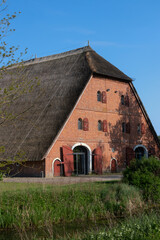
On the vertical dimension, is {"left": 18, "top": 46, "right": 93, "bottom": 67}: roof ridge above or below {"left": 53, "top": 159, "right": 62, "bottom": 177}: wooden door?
above

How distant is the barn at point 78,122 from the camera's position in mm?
30156

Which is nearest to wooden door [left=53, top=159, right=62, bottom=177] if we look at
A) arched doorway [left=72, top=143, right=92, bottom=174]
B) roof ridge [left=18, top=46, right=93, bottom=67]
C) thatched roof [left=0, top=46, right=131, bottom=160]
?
thatched roof [left=0, top=46, right=131, bottom=160]

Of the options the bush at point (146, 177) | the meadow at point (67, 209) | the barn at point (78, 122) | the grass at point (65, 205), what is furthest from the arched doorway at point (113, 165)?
the grass at point (65, 205)

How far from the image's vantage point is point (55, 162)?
29.9 meters

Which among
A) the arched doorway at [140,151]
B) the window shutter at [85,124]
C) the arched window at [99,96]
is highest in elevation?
the arched window at [99,96]

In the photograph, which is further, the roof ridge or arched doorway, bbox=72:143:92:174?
the roof ridge

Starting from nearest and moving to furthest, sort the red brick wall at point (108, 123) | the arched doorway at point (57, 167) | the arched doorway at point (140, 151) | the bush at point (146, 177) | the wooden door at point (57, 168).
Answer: the bush at point (146, 177) → the arched doorway at point (57, 167) → the wooden door at point (57, 168) → the red brick wall at point (108, 123) → the arched doorway at point (140, 151)

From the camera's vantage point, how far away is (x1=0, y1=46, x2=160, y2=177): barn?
30156 mm

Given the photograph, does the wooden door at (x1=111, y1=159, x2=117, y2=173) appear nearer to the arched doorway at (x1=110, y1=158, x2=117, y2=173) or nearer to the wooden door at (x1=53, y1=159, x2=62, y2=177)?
the arched doorway at (x1=110, y1=158, x2=117, y2=173)

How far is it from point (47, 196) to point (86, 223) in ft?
6.43

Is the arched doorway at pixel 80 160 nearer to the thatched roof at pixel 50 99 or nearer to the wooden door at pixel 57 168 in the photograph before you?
the wooden door at pixel 57 168

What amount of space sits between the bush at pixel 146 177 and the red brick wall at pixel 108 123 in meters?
12.7

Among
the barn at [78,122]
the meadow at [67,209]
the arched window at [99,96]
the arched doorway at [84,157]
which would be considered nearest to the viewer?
the meadow at [67,209]

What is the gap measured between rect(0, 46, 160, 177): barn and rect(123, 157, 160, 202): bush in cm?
1238
